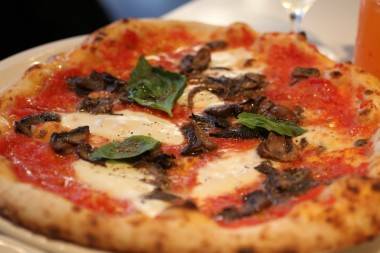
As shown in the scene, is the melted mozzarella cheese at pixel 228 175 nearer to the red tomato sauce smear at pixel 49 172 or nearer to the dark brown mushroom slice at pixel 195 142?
the dark brown mushroom slice at pixel 195 142

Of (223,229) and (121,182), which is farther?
(121,182)

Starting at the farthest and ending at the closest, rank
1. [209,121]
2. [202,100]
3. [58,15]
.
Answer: [58,15]
[202,100]
[209,121]

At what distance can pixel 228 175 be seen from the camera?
5.52 ft

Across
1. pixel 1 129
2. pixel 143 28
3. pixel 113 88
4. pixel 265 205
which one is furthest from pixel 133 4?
pixel 265 205

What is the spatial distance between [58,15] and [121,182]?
3.24 meters

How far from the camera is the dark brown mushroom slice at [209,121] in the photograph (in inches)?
77.3

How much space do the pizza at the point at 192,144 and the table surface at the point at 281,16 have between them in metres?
0.58

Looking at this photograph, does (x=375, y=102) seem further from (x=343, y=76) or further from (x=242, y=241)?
(x=242, y=241)

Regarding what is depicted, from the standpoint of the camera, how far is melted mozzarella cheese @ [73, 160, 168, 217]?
150 centimetres

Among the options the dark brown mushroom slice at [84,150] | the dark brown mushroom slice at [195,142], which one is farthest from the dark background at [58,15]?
the dark brown mushroom slice at [84,150]

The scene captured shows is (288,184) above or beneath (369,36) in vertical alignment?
beneath

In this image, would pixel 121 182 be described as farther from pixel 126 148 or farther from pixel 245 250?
pixel 245 250

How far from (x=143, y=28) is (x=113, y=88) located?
0.44 meters

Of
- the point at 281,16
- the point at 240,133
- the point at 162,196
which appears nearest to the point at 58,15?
the point at 281,16
